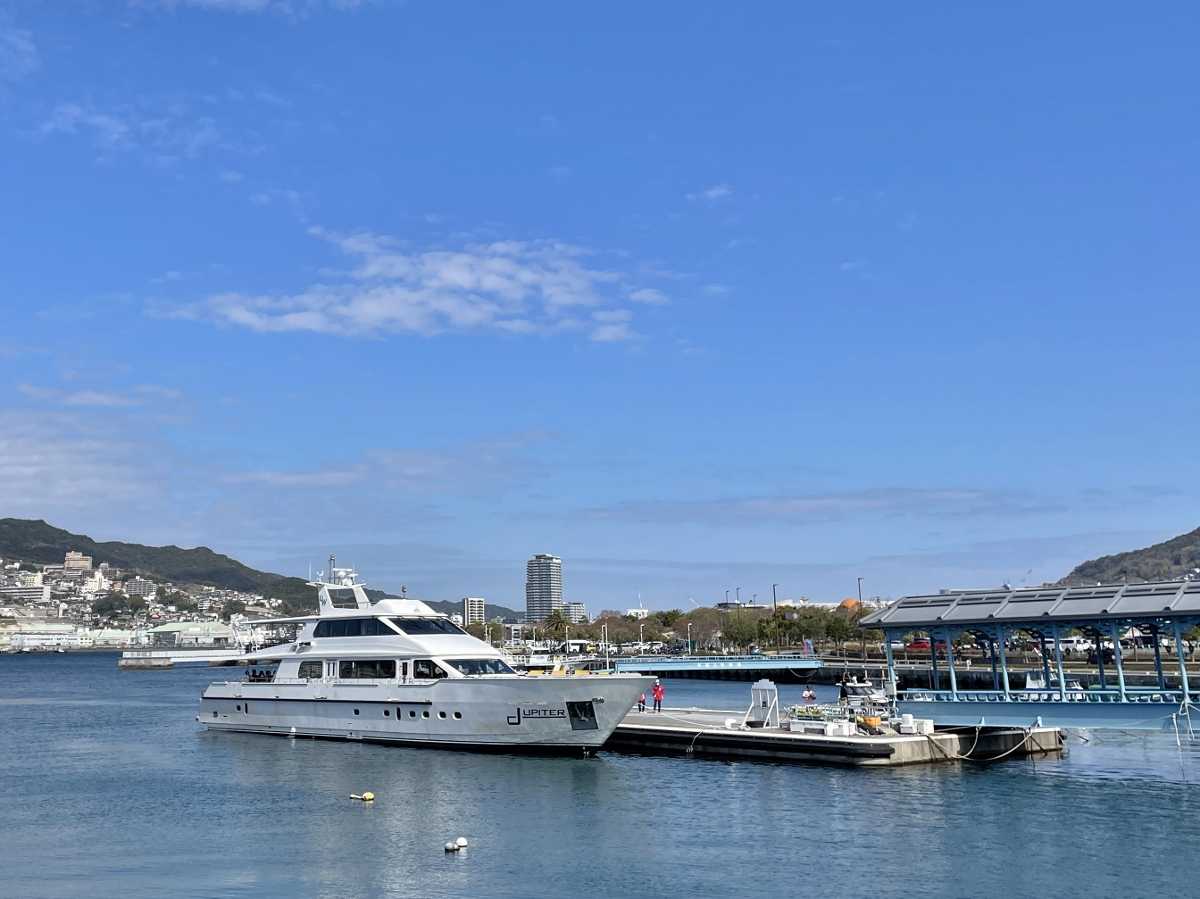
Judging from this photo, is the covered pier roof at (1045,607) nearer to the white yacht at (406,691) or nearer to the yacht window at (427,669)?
the white yacht at (406,691)

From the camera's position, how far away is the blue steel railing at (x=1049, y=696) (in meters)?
37.7

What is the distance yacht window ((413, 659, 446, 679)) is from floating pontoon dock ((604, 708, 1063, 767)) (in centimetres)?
860

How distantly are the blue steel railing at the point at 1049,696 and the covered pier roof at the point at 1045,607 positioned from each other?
8.98 ft

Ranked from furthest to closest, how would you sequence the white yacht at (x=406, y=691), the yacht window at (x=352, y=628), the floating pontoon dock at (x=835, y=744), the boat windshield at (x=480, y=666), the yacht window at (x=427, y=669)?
1. the yacht window at (x=352, y=628)
2. the boat windshield at (x=480, y=666)
3. the yacht window at (x=427, y=669)
4. the white yacht at (x=406, y=691)
5. the floating pontoon dock at (x=835, y=744)

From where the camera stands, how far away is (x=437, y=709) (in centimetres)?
4503

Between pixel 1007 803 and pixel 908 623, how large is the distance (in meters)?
12.6

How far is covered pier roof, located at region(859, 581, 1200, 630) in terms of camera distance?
37188 millimetres

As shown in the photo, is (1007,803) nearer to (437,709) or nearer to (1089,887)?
(1089,887)

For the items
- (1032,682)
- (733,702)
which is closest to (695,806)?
(1032,682)

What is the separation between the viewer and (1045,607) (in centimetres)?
4088

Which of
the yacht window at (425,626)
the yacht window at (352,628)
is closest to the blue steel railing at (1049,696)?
the yacht window at (425,626)

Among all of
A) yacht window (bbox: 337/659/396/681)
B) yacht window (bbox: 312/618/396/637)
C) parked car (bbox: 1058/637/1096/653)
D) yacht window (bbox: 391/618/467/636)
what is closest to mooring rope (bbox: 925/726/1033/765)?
yacht window (bbox: 391/618/467/636)

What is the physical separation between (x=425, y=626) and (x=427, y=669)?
7.96 feet

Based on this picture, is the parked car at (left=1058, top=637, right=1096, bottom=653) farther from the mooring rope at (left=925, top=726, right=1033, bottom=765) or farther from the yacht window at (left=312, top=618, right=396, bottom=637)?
the yacht window at (left=312, top=618, right=396, bottom=637)
